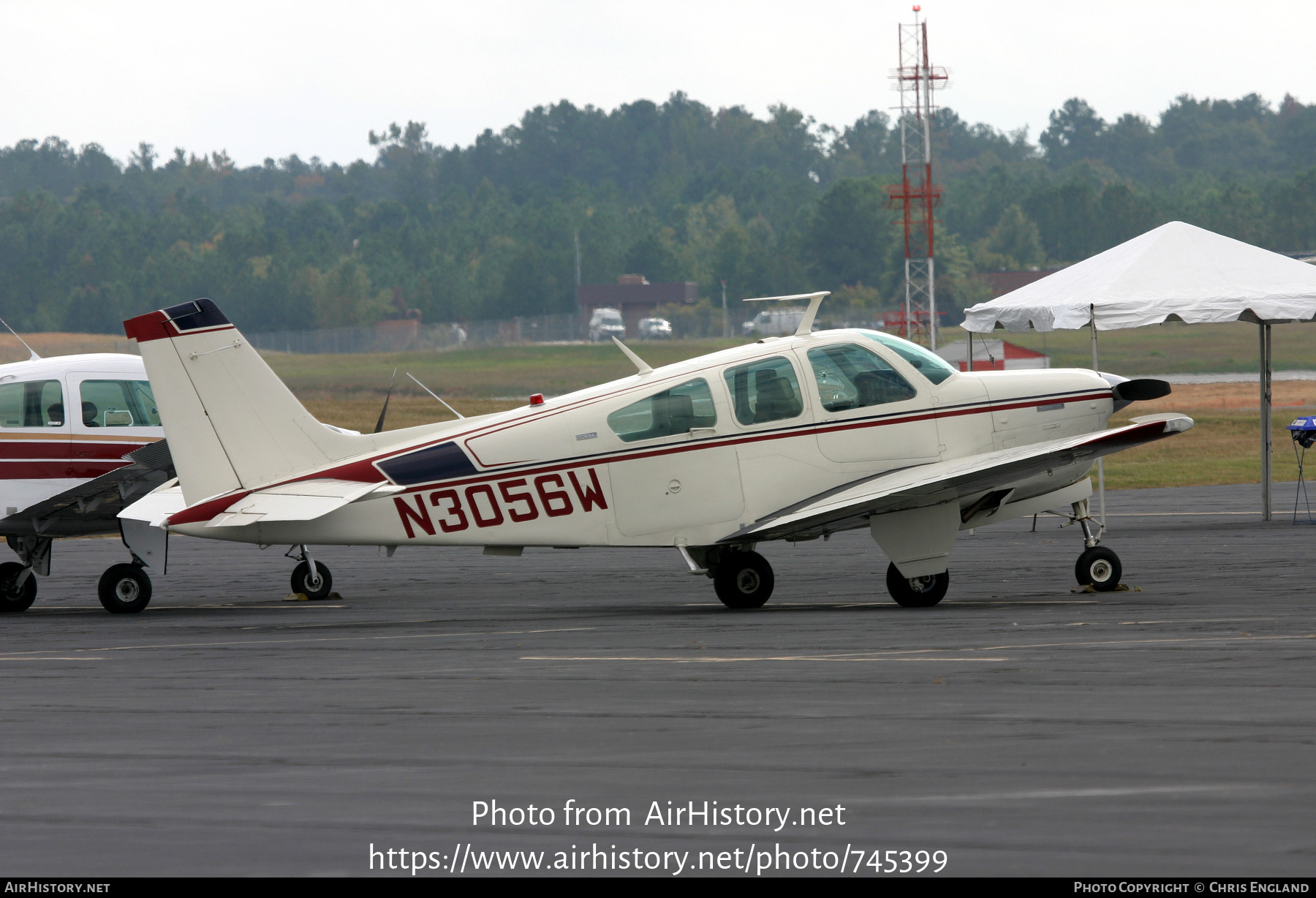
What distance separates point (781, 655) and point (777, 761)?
3.13 meters

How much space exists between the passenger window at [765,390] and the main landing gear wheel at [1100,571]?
289cm

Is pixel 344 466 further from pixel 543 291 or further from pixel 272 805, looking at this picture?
pixel 543 291

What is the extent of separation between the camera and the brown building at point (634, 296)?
428ft

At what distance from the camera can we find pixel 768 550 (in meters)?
18.4

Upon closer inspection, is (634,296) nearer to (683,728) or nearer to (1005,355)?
(1005,355)

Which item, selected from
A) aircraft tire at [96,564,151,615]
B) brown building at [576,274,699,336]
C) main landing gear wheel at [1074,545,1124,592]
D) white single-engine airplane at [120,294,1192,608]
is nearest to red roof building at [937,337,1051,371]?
main landing gear wheel at [1074,545,1124,592]

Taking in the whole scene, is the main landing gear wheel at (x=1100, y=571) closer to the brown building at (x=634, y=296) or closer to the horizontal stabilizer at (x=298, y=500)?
the horizontal stabilizer at (x=298, y=500)

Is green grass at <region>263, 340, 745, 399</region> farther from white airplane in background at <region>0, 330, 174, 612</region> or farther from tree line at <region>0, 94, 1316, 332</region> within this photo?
white airplane in background at <region>0, 330, 174, 612</region>

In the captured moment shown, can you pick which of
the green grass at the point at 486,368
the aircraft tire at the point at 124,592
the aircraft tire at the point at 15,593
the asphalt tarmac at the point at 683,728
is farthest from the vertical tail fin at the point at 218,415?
the green grass at the point at 486,368

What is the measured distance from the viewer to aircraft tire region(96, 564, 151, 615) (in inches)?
554

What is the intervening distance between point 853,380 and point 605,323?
101 metres

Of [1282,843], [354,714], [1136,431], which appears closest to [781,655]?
[354,714]

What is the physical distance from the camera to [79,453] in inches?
549

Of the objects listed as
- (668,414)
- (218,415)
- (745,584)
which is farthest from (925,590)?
(218,415)
